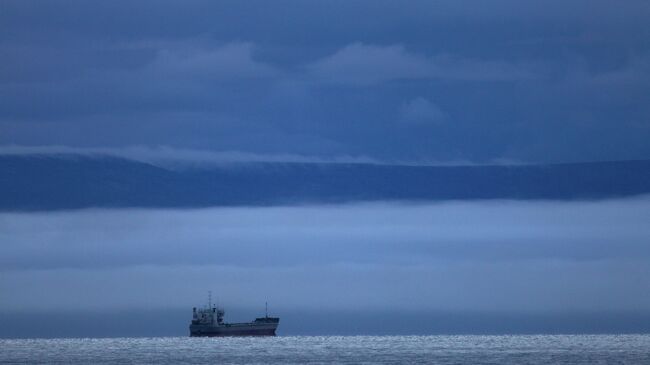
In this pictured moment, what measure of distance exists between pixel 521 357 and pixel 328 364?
27.2 m

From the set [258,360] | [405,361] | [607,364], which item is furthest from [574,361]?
[258,360]

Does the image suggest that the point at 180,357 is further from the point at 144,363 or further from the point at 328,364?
the point at 328,364

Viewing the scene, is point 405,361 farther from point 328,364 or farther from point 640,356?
point 640,356

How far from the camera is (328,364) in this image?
16988 cm

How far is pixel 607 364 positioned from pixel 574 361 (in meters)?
8.22

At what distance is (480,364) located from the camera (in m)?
166

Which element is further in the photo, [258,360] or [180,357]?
[180,357]

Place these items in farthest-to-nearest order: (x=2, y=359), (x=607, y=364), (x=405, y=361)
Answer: (x=2, y=359) → (x=405, y=361) → (x=607, y=364)

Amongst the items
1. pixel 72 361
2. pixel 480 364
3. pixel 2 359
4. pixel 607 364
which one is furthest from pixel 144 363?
pixel 607 364

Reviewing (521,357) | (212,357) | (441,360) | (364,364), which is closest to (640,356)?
(521,357)

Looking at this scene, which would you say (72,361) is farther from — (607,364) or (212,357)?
(607,364)

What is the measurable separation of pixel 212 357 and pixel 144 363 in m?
20.2

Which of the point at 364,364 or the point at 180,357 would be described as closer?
the point at 364,364

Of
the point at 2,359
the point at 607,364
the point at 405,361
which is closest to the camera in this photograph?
the point at 607,364
